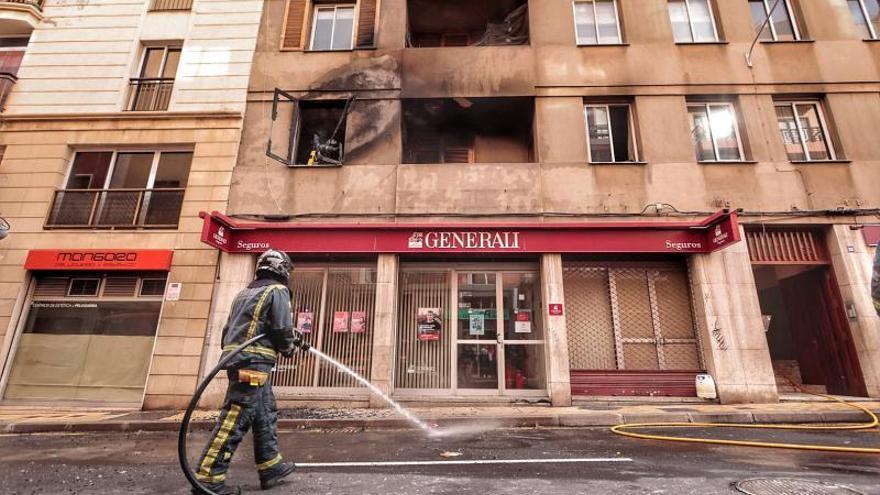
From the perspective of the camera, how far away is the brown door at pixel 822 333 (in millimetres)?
9023

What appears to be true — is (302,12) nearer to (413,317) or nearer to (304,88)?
(304,88)

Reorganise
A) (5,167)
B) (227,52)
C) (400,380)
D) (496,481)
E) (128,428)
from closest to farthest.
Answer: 1. (496,481)
2. (128,428)
3. (400,380)
4. (5,167)
5. (227,52)

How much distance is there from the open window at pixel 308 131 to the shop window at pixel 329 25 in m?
1.78

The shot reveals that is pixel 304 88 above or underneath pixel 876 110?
above

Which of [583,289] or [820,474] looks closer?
[820,474]

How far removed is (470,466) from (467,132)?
30.5ft

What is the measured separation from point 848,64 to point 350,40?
1285 cm

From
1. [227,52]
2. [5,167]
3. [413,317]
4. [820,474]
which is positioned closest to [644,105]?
[413,317]

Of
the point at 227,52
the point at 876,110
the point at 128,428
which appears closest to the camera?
the point at 128,428

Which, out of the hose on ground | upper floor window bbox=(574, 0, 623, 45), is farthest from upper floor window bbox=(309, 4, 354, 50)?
the hose on ground

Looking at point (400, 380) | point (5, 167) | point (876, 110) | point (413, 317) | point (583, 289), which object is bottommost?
point (400, 380)

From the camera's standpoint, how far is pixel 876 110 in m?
10.1

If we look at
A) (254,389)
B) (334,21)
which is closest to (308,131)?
(334,21)

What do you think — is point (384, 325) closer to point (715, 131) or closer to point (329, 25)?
point (329, 25)
